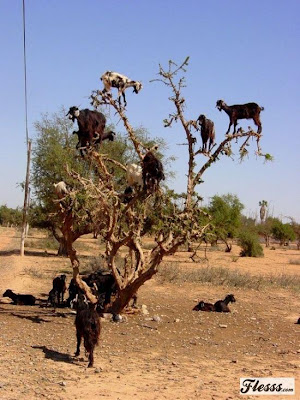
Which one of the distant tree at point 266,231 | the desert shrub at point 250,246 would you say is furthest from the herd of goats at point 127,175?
the distant tree at point 266,231

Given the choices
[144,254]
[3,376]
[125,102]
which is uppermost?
[125,102]

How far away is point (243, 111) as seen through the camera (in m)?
10.8

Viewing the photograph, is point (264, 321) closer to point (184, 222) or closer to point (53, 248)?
point (184, 222)

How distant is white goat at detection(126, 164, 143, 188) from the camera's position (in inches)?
368

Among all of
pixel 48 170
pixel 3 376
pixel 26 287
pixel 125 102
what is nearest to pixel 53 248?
pixel 48 170

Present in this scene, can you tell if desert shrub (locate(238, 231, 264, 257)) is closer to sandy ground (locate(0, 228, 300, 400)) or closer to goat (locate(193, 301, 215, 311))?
sandy ground (locate(0, 228, 300, 400))

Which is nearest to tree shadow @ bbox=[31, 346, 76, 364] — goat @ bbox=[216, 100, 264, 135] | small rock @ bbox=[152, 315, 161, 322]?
small rock @ bbox=[152, 315, 161, 322]

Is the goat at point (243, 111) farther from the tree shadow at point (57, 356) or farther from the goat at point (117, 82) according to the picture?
the tree shadow at point (57, 356)

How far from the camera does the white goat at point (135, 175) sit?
9359mm

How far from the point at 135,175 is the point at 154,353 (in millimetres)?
3098

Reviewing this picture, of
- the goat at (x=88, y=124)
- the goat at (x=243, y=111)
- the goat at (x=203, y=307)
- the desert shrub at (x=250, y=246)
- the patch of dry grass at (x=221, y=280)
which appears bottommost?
the goat at (x=203, y=307)

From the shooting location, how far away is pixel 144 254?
38.7ft

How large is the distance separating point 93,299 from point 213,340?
2614mm

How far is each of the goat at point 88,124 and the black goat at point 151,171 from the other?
110cm
